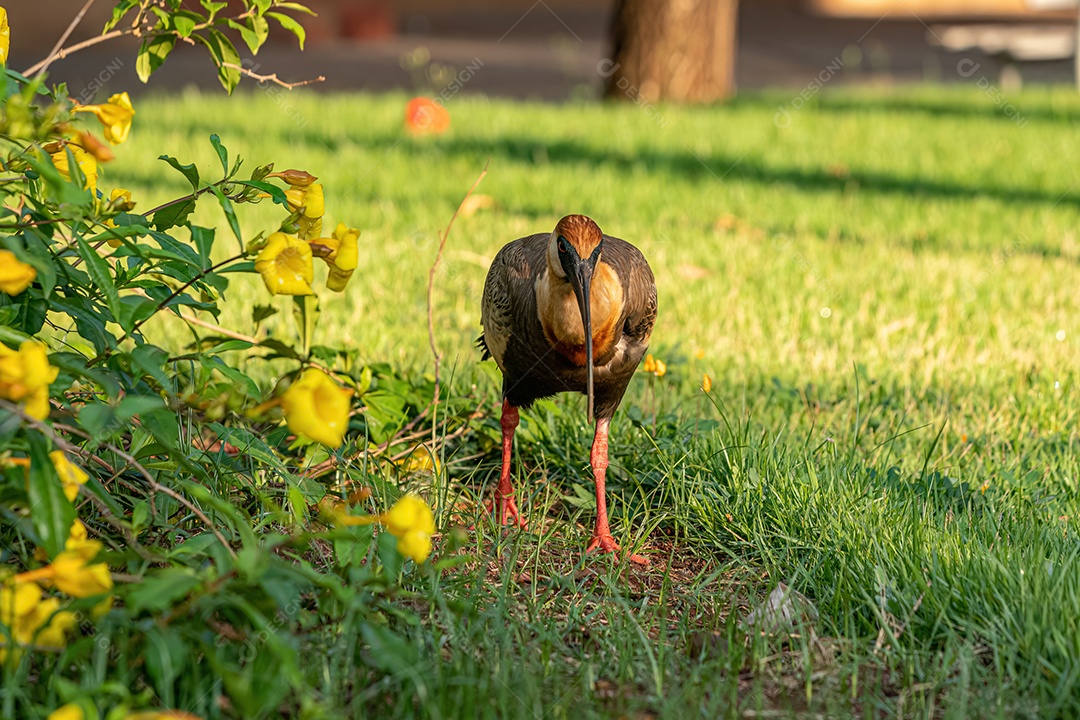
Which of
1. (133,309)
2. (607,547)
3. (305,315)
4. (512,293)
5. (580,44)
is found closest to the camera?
(133,309)

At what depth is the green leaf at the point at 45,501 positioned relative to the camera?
201cm

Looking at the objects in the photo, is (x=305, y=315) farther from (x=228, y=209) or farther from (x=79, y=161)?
(x=79, y=161)

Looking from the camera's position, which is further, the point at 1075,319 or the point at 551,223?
the point at 551,223

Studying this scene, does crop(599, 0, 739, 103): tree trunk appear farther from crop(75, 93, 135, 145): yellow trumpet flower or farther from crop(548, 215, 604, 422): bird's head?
crop(75, 93, 135, 145): yellow trumpet flower

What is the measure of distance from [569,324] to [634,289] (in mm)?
243

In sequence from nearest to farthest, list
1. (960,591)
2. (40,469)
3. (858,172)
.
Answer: (40,469) < (960,591) < (858,172)

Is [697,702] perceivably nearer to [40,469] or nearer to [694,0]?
[40,469]

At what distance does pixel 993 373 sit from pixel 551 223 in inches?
101

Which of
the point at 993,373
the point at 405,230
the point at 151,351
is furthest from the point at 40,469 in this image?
the point at 405,230

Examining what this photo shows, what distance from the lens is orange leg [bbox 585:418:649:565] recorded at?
3002 mm

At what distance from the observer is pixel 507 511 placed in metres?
3.16

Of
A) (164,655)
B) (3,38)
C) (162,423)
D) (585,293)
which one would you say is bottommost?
(164,655)

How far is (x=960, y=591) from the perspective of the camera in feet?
8.53

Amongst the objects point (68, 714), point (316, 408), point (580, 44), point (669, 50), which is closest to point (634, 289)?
point (316, 408)
